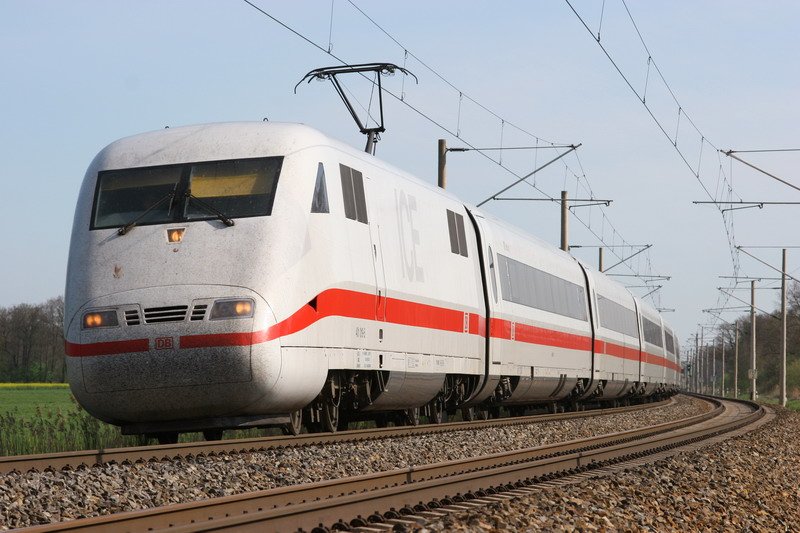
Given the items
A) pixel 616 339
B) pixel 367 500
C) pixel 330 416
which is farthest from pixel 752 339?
pixel 367 500

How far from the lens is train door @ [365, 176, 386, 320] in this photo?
1382cm

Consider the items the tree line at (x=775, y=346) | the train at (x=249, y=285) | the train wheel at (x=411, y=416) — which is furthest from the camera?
the tree line at (x=775, y=346)

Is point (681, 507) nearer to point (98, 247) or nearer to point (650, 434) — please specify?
point (98, 247)

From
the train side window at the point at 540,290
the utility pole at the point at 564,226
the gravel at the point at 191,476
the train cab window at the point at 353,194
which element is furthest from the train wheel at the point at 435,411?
the utility pole at the point at 564,226

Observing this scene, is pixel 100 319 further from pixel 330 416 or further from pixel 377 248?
pixel 377 248

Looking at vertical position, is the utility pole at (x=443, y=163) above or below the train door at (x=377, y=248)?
above

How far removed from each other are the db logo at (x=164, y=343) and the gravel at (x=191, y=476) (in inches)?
50.0

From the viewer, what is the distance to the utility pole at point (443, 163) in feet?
87.2

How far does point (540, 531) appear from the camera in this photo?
6984mm

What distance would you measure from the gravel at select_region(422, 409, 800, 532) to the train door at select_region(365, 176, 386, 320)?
3.76 meters

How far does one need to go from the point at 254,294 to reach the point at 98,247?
1902 mm

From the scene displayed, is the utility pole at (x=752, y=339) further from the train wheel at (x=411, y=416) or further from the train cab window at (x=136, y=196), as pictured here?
the train cab window at (x=136, y=196)

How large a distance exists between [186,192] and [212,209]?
1.27 ft

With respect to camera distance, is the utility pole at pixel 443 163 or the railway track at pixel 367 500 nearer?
the railway track at pixel 367 500
